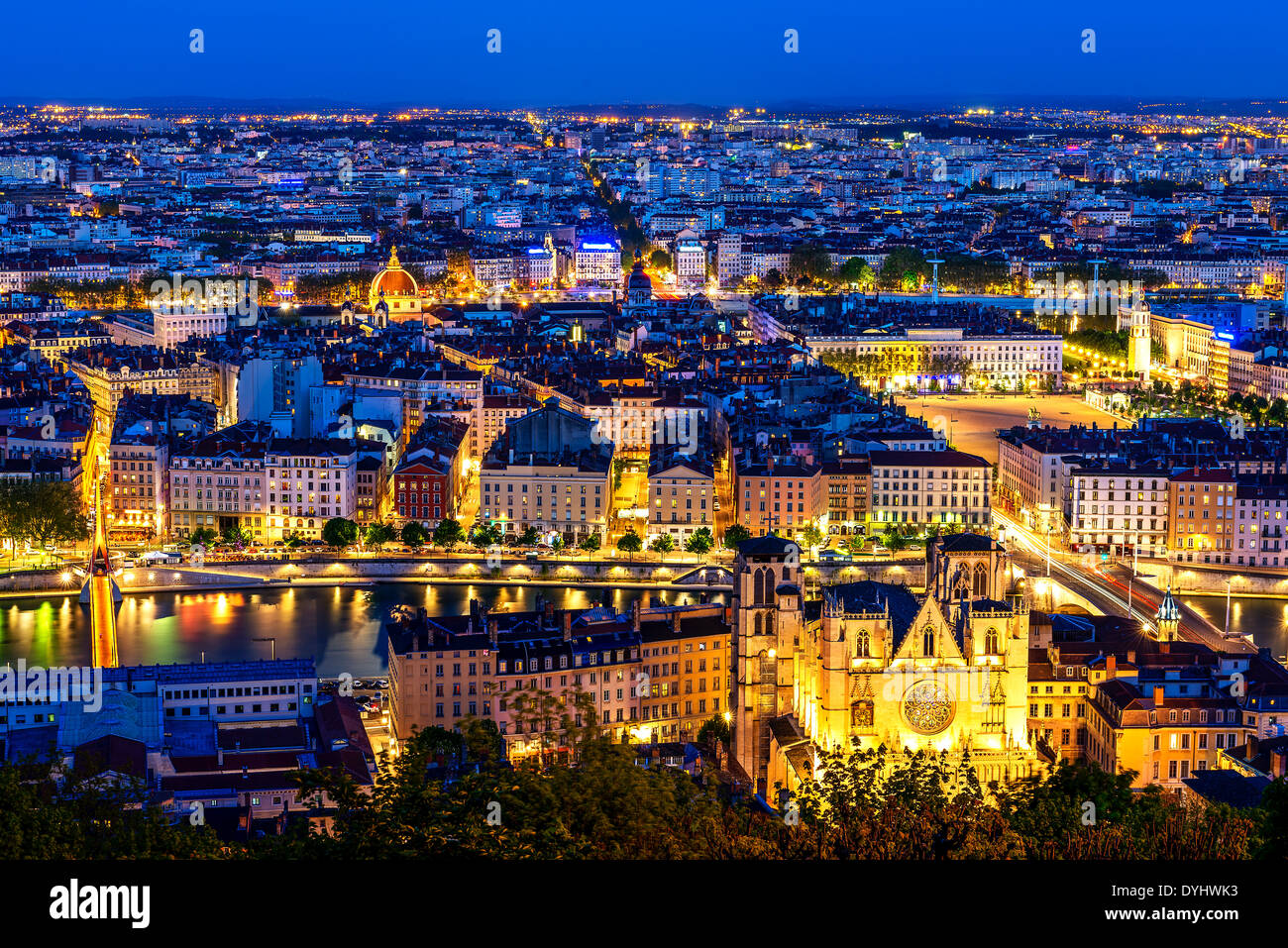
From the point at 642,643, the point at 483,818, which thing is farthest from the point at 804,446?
the point at 483,818

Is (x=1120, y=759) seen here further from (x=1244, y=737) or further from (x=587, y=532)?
(x=587, y=532)

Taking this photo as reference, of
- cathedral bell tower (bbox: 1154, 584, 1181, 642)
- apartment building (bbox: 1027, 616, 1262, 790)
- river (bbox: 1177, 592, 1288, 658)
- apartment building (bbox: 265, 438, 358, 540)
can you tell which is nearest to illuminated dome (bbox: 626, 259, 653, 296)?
apartment building (bbox: 265, 438, 358, 540)

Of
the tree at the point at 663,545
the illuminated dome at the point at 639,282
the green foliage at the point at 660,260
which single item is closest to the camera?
the tree at the point at 663,545

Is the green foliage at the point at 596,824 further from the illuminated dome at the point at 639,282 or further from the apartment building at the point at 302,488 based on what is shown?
the illuminated dome at the point at 639,282

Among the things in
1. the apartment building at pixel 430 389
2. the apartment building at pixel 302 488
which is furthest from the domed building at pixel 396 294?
the apartment building at pixel 302 488

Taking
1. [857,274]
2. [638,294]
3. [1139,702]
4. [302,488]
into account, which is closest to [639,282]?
[638,294]

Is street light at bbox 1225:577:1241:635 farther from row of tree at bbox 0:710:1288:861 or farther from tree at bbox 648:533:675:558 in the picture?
row of tree at bbox 0:710:1288:861
